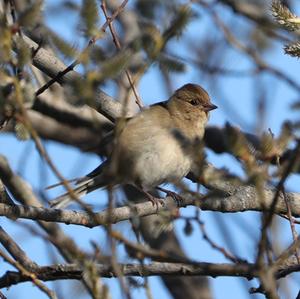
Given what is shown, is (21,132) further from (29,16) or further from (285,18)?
(285,18)

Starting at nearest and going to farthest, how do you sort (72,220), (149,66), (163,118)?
(149,66), (72,220), (163,118)

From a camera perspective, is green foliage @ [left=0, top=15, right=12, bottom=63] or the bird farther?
the bird

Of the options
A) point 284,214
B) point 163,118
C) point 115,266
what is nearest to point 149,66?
point 115,266

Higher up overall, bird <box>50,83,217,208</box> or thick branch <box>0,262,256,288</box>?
bird <box>50,83,217,208</box>

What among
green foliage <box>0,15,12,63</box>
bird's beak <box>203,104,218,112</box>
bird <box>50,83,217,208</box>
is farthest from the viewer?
bird's beak <box>203,104,218,112</box>

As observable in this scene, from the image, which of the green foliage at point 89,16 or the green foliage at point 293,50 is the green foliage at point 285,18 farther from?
the green foliage at point 89,16

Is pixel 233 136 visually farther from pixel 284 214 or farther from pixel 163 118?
pixel 163 118

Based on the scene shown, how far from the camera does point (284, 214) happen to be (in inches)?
218

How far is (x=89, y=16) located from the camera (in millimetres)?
3051

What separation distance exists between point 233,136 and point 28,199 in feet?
13.5

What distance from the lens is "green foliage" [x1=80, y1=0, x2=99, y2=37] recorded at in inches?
119

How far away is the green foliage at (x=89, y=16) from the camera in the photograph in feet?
9.91

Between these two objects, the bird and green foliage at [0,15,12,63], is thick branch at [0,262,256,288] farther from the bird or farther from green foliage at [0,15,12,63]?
green foliage at [0,15,12,63]

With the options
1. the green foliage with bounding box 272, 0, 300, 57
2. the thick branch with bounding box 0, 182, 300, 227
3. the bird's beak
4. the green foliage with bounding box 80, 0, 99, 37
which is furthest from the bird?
the green foliage with bounding box 80, 0, 99, 37
